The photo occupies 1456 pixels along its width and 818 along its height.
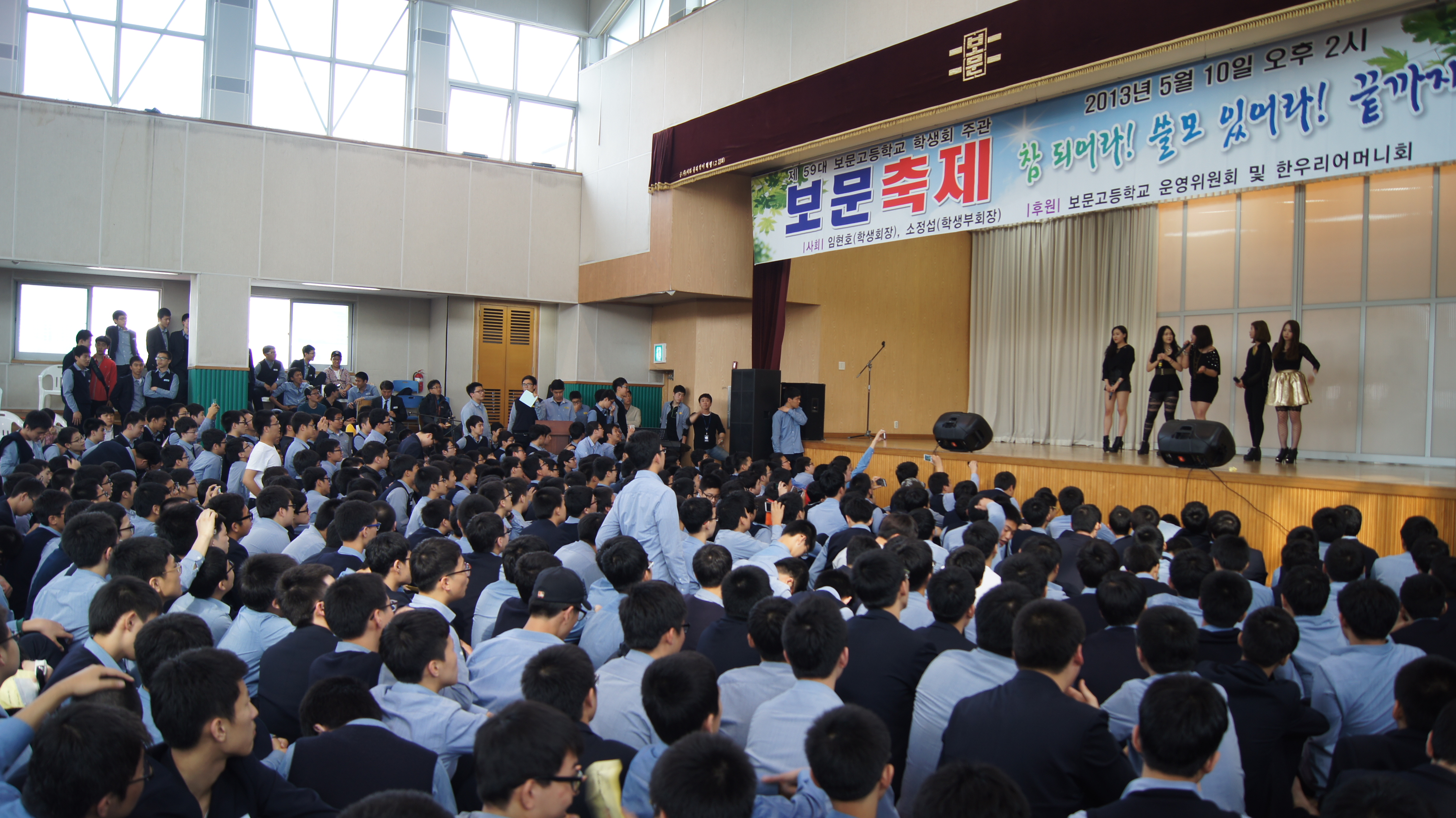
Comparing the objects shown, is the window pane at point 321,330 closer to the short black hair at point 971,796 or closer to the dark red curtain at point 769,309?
the dark red curtain at point 769,309

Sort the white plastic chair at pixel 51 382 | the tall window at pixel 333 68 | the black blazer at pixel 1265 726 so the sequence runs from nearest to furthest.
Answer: the black blazer at pixel 1265 726, the white plastic chair at pixel 51 382, the tall window at pixel 333 68

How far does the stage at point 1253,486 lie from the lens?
5.86 metres

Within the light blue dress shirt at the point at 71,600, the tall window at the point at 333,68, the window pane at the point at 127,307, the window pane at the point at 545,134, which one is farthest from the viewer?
the window pane at the point at 545,134

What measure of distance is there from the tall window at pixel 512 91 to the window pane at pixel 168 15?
3.02 m

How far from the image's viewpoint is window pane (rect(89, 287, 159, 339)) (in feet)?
37.2

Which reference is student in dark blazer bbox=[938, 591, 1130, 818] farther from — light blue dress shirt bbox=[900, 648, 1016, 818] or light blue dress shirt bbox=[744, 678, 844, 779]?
light blue dress shirt bbox=[744, 678, 844, 779]

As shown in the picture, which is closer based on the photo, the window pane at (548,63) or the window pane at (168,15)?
the window pane at (168,15)

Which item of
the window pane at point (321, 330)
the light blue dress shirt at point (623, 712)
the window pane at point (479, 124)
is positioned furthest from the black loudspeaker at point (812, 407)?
the light blue dress shirt at point (623, 712)

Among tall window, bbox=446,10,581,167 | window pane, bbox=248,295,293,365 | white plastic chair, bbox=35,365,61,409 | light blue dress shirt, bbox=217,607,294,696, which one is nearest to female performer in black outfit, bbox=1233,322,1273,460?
light blue dress shirt, bbox=217,607,294,696

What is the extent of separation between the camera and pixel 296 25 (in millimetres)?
11641

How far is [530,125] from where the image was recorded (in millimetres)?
12852

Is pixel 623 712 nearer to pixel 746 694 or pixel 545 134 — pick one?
pixel 746 694

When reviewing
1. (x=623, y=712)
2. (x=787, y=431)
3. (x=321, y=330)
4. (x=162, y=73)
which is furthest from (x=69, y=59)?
(x=623, y=712)

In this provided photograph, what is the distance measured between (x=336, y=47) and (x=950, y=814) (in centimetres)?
1296
